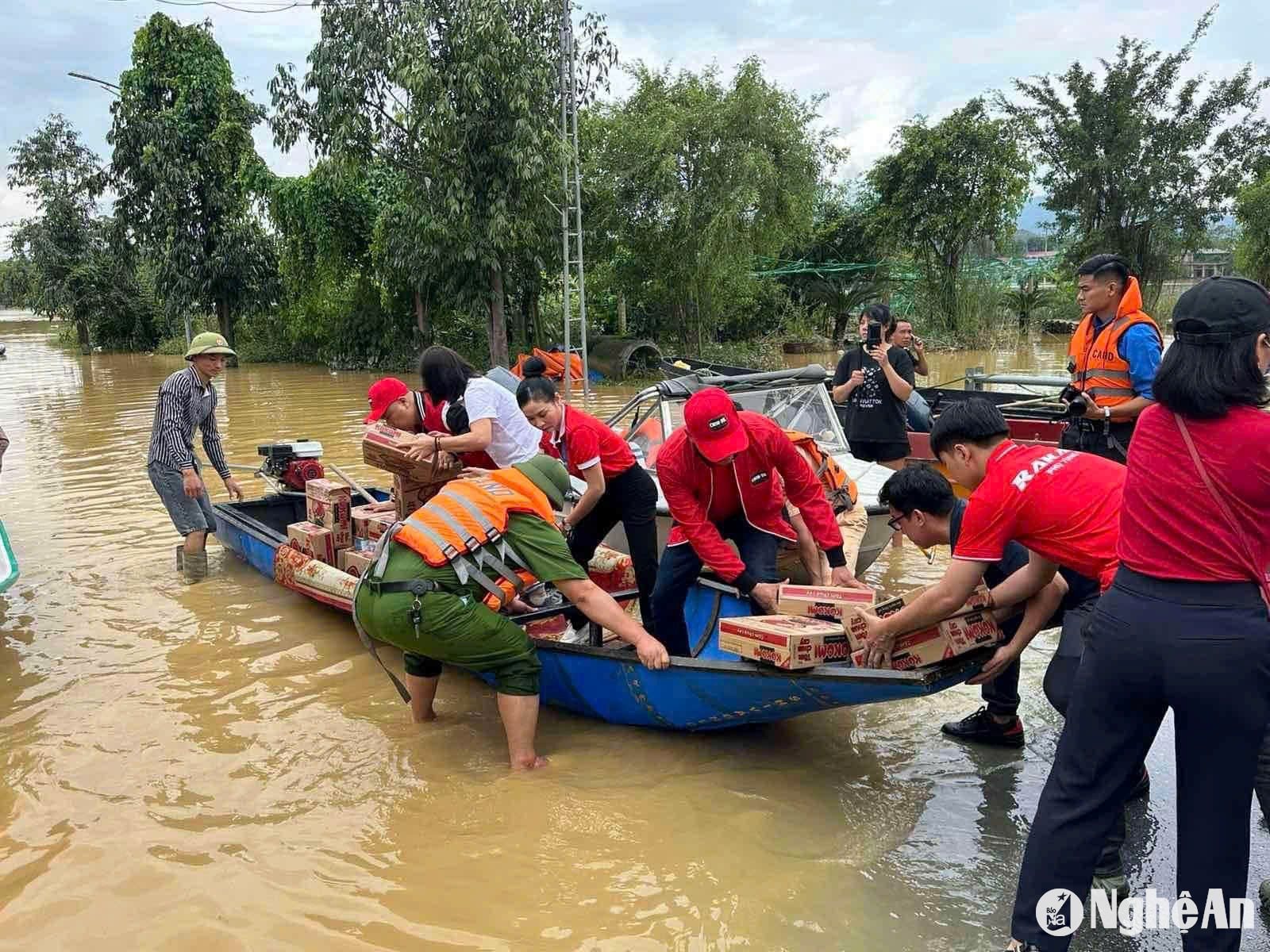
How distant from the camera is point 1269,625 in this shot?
2.21 meters

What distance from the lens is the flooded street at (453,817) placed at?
3.27m

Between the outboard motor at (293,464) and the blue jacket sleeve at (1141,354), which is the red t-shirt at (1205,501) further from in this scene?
the outboard motor at (293,464)

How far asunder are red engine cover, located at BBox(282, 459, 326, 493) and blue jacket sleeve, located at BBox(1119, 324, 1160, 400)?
613 cm

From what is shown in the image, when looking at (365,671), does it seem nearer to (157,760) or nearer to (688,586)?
(157,760)

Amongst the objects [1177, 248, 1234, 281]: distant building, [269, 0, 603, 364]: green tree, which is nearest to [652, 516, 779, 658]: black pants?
[269, 0, 603, 364]: green tree

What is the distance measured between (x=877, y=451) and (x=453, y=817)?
183 inches

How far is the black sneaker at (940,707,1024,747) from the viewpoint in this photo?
14.3 ft

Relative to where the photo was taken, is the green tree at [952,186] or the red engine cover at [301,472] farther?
the green tree at [952,186]

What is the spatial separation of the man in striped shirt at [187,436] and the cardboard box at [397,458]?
2.12 m

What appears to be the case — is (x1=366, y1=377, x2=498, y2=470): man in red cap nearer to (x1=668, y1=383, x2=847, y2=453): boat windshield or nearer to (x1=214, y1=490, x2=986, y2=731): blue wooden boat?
(x1=214, y1=490, x2=986, y2=731): blue wooden boat

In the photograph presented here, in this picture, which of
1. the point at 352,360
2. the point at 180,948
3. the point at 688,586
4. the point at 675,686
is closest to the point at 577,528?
the point at 688,586

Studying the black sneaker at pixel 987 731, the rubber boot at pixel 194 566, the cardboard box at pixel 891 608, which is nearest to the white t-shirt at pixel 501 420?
the cardboard box at pixel 891 608

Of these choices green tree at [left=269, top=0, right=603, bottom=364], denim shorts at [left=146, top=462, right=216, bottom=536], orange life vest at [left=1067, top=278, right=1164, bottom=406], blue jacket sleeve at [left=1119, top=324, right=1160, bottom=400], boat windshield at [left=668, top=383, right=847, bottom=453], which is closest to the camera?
blue jacket sleeve at [left=1119, top=324, right=1160, bottom=400]

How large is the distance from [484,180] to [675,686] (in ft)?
48.1
